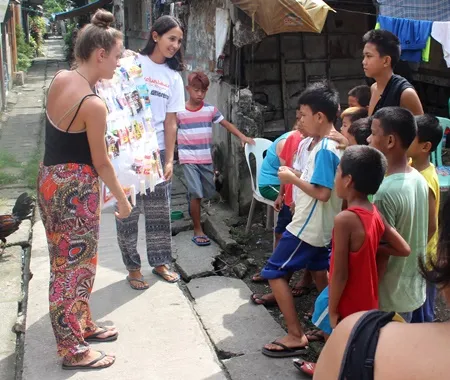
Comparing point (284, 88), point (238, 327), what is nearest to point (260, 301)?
point (238, 327)

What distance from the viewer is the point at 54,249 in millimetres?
2939

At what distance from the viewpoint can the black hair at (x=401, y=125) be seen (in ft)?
8.90

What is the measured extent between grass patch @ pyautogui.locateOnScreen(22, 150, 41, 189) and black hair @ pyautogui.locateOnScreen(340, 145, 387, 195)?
18.5 feet

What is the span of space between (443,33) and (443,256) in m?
4.66

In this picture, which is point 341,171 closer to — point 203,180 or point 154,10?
point 203,180

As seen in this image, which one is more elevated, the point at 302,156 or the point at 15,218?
the point at 302,156

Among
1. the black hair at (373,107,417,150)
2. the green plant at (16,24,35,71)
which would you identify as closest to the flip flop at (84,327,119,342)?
the black hair at (373,107,417,150)

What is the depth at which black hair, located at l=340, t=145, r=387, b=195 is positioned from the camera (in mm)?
2508

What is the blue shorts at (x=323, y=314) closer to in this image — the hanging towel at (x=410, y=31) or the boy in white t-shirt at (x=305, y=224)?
the boy in white t-shirt at (x=305, y=224)

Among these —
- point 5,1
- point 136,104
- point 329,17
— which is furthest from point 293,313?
point 5,1

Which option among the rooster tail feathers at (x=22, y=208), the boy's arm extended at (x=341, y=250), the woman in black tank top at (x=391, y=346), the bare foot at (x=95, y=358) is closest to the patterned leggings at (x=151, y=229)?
the bare foot at (x=95, y=358)

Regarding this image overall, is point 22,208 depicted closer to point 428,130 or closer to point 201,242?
point 201,242

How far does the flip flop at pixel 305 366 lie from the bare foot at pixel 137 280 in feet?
4.73

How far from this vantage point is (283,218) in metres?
3.93
